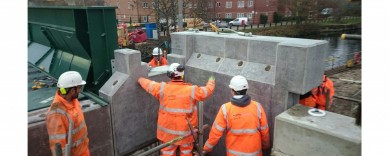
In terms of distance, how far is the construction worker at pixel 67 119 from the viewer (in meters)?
3.62

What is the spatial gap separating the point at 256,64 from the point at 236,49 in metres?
0.57

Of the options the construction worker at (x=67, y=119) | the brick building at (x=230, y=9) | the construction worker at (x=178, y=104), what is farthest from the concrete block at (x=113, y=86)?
the brick building at (x=230, y=9)

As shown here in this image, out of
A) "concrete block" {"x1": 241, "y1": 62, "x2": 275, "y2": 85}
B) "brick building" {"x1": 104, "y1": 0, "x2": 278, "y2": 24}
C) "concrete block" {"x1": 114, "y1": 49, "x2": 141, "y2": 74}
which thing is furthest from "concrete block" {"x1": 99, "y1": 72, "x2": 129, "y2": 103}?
"brick building" {"x1": 104, "y1": 0, "x2": 278, "y2": 24}

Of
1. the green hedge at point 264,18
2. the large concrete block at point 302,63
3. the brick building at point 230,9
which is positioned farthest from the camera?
the brick building at point 230,9

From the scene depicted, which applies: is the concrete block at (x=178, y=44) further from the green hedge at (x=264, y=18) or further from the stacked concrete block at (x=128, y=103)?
the green hedge at (x=264, y=18)

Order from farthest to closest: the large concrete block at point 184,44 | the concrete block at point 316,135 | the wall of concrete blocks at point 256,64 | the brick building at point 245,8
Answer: the brick building at point 245,8 < the large concrete block at point 184,44 < the wall of concrete blocks at point 256,64 < the concrete block at point 316,135

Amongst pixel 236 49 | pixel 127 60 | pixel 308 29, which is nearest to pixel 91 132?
pixel 127 60

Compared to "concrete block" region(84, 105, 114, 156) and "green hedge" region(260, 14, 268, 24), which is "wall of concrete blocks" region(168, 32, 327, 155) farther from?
"green hedge" region(260, 14, 268, 24)

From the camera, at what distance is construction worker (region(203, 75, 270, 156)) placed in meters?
3.96

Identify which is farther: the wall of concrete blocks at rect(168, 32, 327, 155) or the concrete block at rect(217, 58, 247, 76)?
the concrete block at rect(217, 58, 247, 76)

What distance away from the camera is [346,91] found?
11.2 metres

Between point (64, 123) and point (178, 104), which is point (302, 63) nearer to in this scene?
point (178, 104)

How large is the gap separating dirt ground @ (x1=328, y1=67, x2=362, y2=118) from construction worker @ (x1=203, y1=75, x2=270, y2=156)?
412 cm

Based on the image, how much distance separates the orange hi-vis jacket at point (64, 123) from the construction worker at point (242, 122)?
193cm
